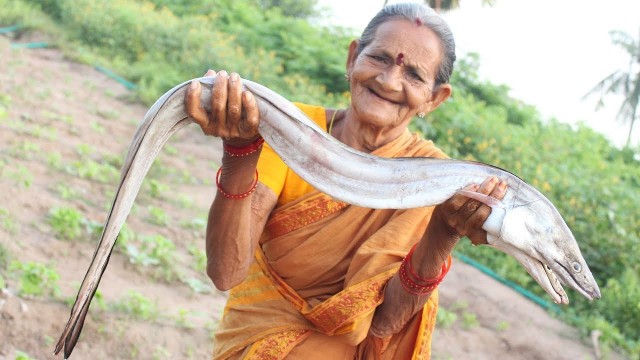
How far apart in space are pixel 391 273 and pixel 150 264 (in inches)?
127

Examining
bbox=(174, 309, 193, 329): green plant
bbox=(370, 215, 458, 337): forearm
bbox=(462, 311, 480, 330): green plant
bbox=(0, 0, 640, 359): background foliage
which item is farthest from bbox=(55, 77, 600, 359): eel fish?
bbox=(0, 0, 640, 359): background foliage

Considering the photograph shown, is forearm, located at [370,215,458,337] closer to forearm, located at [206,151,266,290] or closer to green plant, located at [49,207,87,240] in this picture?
forearm, located at [206,151,266,290]

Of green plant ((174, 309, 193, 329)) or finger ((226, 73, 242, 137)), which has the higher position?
finger ((226, 73, 242, 137))

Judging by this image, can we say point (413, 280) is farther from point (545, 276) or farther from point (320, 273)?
point (545, 276)

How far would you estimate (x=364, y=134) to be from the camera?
8.41 ft

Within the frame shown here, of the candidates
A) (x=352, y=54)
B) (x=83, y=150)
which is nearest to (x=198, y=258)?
(x=83, y=150)

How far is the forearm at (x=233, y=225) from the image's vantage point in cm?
223

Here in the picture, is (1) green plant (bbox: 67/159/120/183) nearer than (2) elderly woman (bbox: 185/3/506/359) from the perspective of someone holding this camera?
No

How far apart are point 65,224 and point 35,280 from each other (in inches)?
42.3

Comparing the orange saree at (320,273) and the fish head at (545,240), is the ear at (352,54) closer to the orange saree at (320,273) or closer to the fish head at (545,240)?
the orange saree at (320,273)

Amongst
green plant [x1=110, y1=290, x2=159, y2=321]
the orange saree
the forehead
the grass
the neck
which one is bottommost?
the grass

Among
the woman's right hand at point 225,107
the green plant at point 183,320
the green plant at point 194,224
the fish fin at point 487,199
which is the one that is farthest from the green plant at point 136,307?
the fish fin at point 487,199

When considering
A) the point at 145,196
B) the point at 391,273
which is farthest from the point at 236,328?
the point at 145,196

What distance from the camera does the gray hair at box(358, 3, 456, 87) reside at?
97.1 inches
